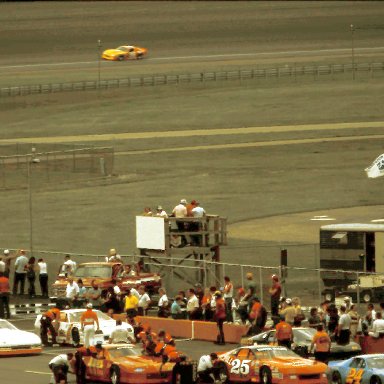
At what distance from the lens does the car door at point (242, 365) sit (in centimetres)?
3519

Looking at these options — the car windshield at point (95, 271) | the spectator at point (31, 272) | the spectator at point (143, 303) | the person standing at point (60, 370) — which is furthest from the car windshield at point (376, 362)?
the spectator at point (31, 272)

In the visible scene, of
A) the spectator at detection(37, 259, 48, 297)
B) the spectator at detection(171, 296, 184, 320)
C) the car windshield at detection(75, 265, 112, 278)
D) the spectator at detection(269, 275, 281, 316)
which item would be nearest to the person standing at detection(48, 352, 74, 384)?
the spectator at detection(269, 275, 281, 316)

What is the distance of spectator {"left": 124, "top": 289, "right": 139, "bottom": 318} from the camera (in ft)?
147

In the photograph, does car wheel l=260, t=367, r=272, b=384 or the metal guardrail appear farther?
the metal guardrail

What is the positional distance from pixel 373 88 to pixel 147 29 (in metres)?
53.2

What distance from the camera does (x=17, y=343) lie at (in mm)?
41312

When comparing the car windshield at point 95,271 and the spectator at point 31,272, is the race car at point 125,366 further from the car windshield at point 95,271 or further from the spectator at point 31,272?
the spectator at point 31,272

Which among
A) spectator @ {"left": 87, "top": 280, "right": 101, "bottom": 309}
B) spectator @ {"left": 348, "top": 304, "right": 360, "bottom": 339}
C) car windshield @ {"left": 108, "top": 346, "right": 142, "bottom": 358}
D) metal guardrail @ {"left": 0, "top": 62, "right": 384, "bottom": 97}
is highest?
metal guardrail @ {"left": 0, "top": 62, "right": 384, "bottom": 97}

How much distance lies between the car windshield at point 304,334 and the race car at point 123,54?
104 m

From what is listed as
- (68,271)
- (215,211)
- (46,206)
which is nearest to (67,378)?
(68,271)

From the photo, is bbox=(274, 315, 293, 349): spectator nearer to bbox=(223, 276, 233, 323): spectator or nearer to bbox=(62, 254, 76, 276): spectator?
bbox=(223, 276, 233, 323): spectator

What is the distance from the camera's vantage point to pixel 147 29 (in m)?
159

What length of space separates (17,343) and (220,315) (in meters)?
5.62

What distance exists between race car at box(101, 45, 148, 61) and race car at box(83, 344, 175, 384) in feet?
345
